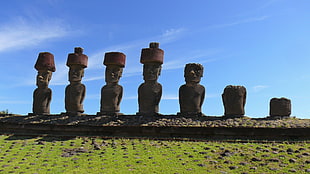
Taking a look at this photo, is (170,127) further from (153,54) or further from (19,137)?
(19,137)

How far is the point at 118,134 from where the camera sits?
11.2 m

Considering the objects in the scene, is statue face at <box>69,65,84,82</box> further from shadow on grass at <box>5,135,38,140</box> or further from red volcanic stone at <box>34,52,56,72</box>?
shadow on grass at <box>5,135,38,140</box>

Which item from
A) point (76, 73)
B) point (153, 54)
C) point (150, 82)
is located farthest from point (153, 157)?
point (76, 73)

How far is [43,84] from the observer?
597 inches

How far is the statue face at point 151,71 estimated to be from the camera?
1281 cm

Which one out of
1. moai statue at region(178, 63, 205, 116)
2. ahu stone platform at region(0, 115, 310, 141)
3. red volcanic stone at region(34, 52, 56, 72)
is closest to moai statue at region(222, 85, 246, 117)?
ahu stone platform at region(0, 115, 310, 141)

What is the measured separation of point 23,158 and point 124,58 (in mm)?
7099

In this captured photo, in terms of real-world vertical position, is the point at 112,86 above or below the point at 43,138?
above

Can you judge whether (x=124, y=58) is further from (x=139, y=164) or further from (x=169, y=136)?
(x=139, y=164)

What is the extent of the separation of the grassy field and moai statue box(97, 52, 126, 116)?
3.40 metres

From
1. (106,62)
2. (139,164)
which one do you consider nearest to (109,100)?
(106,62)

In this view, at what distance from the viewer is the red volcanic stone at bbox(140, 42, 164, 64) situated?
41.9 ft

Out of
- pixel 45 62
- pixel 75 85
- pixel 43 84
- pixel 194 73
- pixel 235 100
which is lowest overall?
pixel 235 100

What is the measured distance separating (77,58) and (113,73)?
2.11m
